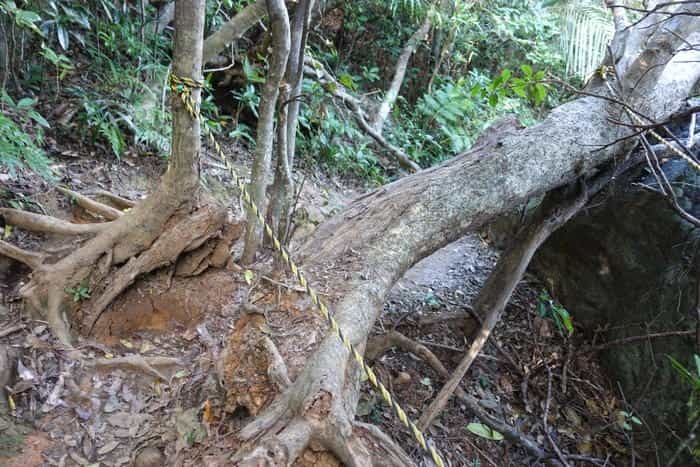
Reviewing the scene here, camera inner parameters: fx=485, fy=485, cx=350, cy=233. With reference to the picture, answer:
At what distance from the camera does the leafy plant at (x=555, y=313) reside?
16.3ft

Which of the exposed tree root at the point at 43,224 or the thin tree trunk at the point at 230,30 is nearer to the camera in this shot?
the exposed tree root at the point at 43,224

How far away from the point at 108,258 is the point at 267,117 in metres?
1.54

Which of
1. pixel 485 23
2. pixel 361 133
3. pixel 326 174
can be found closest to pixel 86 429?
pixel 326 174

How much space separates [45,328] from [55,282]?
1.01 feet

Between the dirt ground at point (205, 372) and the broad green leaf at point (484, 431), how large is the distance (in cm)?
2

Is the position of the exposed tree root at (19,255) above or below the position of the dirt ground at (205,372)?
above

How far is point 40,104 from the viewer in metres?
4.67

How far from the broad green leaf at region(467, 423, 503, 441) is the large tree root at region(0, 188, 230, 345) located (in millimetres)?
2548

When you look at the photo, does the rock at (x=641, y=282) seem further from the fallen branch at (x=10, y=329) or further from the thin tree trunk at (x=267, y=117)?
the fallen branch at (x=10, y=329)

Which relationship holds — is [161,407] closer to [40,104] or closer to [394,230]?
[394,230]

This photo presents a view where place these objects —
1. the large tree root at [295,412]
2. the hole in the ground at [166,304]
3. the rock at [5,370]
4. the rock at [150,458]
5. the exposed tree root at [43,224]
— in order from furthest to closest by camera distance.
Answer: the exposed tree root at [43,224] < the hole in the ground at [166,304] < the rock at [5,370] < the rock at [150,458] < the large tree root at [295,412]

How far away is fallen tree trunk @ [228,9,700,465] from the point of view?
6.73ft

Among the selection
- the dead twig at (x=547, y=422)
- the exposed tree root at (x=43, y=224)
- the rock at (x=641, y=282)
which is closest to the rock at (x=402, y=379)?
the dead twig at (x=547, y=422)

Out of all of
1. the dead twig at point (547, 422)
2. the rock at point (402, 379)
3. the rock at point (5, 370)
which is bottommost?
the dead twig at point (547, 422)
